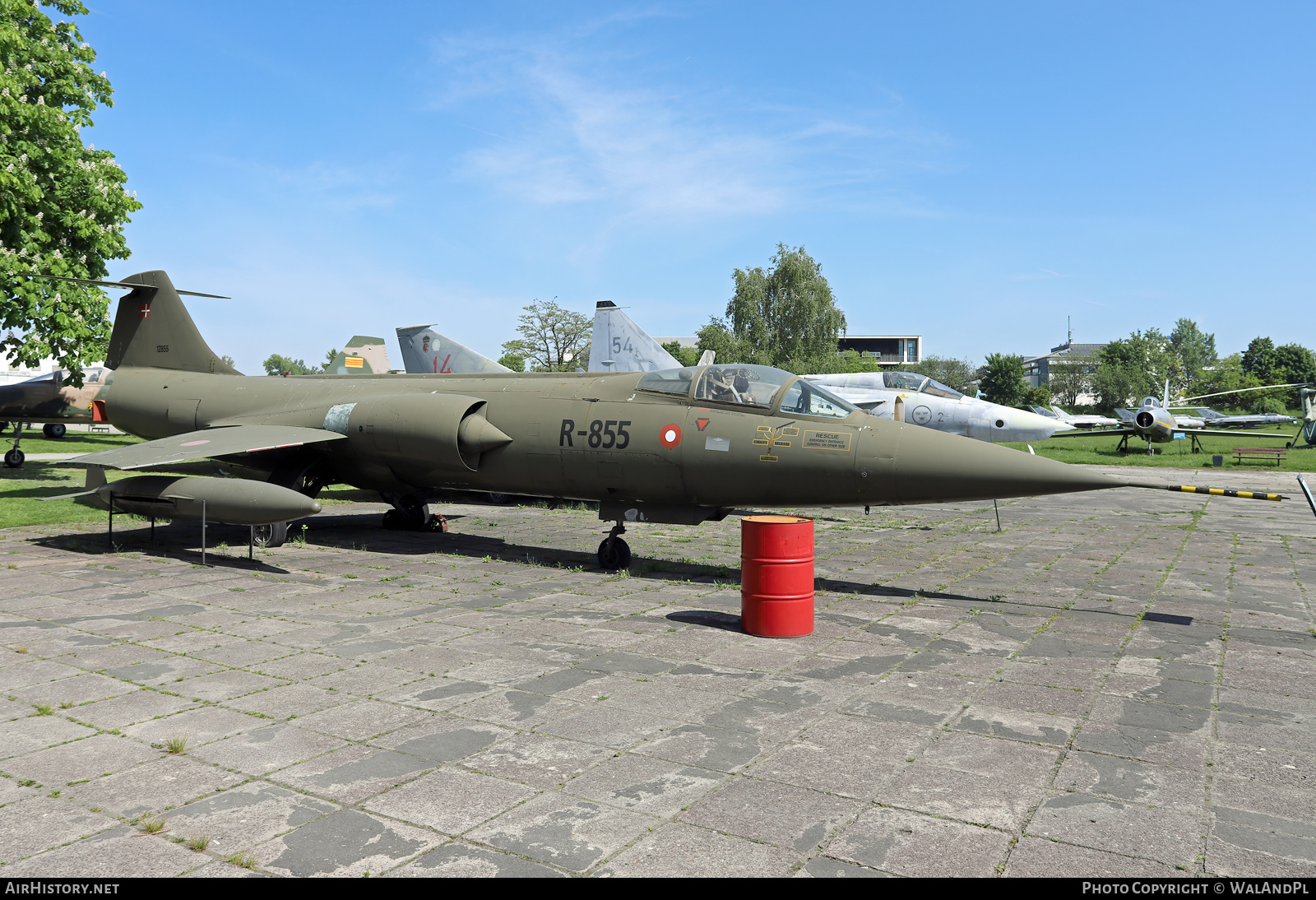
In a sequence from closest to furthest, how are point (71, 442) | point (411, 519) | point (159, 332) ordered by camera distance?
point (411, 519), point (159, 332), point (71, 442)

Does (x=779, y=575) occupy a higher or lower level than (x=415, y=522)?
higher

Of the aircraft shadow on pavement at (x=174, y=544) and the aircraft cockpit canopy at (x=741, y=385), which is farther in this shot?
the aircraft shadow on pavement at (x=174, y=544)

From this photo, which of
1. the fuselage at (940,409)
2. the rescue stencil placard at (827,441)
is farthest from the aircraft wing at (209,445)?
the fuselage at (940,409)

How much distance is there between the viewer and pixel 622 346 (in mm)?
19703

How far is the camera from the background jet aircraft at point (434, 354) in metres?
21.0

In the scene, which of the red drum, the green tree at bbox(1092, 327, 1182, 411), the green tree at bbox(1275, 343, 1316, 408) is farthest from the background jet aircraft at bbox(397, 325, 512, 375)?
the green tree at bbox(1275, 343, 1316, 408)

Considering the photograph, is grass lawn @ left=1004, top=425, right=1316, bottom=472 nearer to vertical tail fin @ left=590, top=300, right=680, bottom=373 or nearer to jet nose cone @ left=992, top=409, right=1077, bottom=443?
jet nose cone @ left=992, top=409, right=1077, bottom=443

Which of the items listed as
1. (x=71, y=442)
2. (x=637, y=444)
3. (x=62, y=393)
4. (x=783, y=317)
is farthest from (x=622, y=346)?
(x=783, y=317)

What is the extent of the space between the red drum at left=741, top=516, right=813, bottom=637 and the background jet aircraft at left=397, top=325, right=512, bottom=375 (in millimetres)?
14998

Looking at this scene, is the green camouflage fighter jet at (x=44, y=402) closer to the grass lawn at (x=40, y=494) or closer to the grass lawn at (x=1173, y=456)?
the grass lawn at (x=40, y=494)

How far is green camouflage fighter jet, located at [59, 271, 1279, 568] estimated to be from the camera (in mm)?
8398

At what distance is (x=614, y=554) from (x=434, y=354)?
Result: 43.5 feet

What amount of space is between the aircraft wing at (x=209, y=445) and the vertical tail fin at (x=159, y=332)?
3262 mm

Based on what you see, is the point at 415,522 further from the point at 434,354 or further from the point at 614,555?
the point at 434,354
